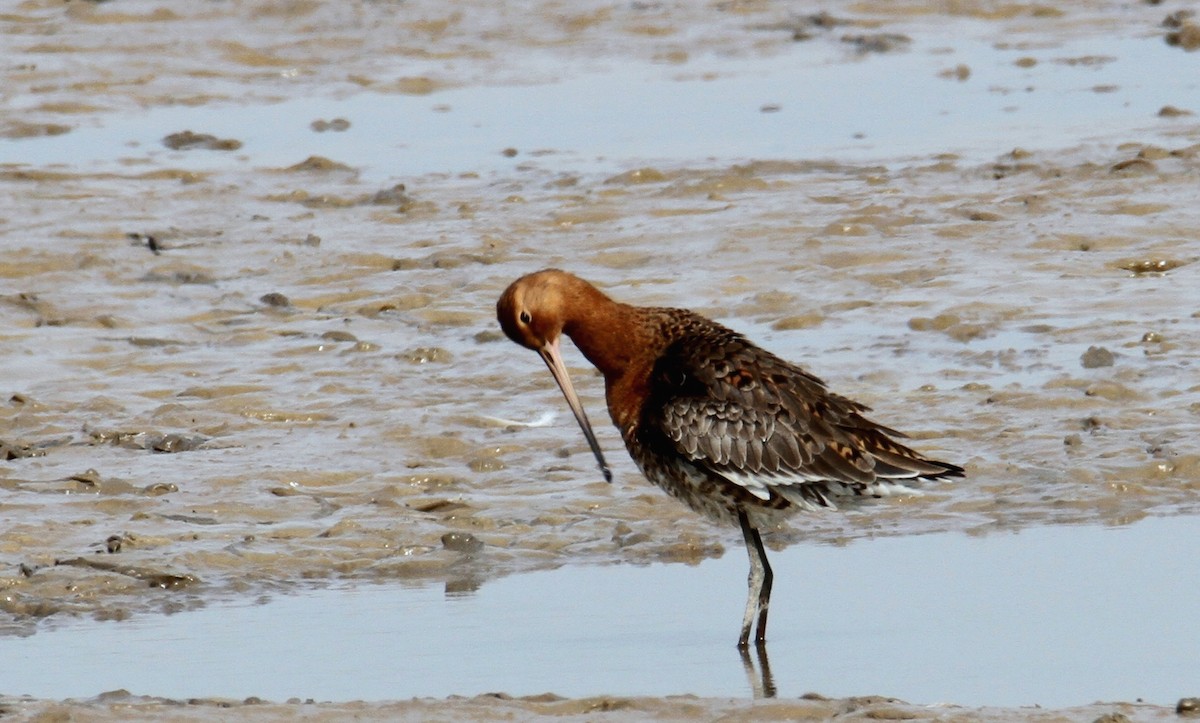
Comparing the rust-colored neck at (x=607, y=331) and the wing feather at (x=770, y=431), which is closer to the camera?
the wing feather at (x=770, y=431)

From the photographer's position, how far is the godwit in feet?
23.5

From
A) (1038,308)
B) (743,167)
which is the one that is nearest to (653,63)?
(743,167)

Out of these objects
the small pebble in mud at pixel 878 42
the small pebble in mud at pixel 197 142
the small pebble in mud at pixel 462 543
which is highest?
the small pebble in mud at pixel 878 42

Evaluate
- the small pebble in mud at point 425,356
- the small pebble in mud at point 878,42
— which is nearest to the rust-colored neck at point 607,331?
the small pebble in mud at point 425,356

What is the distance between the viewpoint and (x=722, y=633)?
7207 millimetres

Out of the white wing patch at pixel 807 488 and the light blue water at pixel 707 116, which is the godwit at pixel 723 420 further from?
the light blue water at pixel 707 116

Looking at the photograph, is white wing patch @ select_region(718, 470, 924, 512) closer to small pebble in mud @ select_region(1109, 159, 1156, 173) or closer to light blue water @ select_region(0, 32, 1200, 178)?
small pebble in mud @ select_region(1109, 159, 1156, 173)

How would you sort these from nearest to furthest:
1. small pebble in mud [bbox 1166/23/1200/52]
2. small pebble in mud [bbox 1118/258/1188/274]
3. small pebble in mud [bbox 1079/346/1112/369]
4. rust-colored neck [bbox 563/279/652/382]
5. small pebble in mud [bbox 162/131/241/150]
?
rust-colored neck [bbox 563/279/652/382] < small pebble in mud [bbox 1079/346/1112/369] < small pebble in mud [bbox 1118/258/1188/274] < small pebble in mud [bbox 162/131/241/150] < small pebble in mud [bbox 1166/23/1200/52]

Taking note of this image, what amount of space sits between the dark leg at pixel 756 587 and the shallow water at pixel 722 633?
0.07 meters

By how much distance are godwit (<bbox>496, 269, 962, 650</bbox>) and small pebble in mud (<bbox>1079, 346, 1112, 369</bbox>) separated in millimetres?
2552

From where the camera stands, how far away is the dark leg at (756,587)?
23.2 feet

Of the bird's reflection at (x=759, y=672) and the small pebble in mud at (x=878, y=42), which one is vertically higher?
the small pebble in mud at (x=878, y=42)

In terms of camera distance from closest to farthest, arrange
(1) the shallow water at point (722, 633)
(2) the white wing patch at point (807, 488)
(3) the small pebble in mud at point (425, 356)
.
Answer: (1) the shallow water at point (722, 633)
(2) the white wing patch at point (807, 488)
(3) the small pebble in mud at point (425, 356)

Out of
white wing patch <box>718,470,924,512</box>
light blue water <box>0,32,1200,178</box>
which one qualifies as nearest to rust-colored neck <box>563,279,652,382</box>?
white wing patch <box>718,470,924,512</box>
